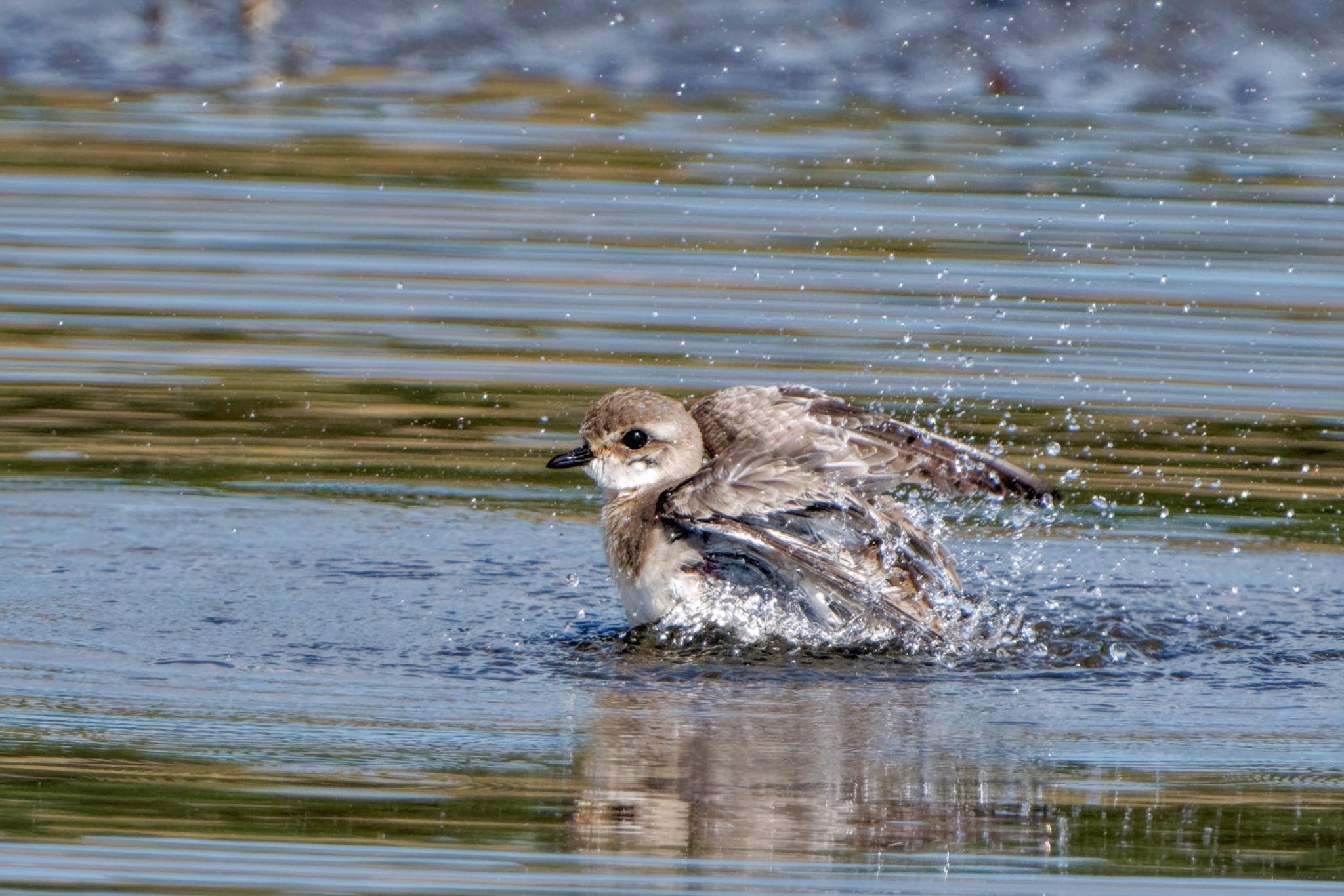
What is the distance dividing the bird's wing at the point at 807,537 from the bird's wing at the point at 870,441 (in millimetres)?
161

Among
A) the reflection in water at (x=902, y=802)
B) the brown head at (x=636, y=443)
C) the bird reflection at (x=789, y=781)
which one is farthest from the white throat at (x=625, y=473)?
the reflection in water at (x=902, y=802)

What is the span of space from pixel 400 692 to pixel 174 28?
12.6m

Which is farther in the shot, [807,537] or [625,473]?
[625,473]

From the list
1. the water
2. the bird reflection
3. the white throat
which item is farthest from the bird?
the bird reflection

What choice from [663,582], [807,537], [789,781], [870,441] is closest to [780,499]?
[807,537]

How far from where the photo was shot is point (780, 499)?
7102 mm

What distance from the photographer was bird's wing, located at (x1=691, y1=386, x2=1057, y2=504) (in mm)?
7930

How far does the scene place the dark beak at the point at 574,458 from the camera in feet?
26.8

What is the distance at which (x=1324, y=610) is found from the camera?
809cm

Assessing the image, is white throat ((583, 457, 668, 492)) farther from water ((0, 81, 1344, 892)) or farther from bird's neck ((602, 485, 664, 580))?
water ((0, 81, 1344, 892))

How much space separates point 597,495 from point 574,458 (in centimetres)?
152

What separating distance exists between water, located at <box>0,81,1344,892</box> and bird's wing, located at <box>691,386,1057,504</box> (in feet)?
1.63

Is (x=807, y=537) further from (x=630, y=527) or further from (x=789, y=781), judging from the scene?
(x=789, y=781)

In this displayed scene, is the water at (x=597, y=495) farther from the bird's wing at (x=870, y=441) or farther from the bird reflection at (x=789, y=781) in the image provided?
the bird's wing at (x=870, y=441)
